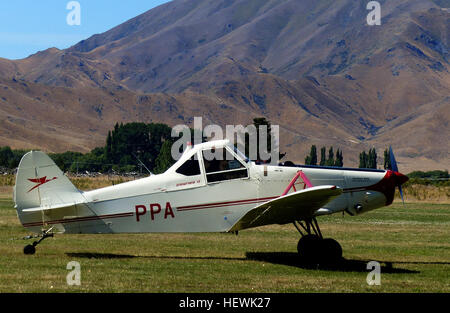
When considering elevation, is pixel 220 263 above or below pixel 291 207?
below

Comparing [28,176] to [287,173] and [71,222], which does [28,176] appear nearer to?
[71,222]

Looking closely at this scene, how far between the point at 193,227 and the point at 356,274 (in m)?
3.52

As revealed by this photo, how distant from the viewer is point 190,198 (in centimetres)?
1456

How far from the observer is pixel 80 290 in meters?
10.9

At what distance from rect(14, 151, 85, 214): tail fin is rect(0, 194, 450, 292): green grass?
3.75ft

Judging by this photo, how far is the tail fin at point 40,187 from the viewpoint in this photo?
14.3m

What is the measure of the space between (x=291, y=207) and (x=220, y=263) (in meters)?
1.92

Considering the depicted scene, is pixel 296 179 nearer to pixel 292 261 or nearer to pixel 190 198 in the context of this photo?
pixel 292 261

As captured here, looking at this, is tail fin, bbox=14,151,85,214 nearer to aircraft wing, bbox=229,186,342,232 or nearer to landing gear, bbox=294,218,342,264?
aircraft wing, bbox=229,186,342,232

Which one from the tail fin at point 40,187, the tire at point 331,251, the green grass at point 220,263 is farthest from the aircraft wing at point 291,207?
the tail fin at point 40,187

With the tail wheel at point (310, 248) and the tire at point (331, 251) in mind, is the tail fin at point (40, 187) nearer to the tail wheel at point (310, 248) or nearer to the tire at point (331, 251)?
the tail wheel at point (310, 248)

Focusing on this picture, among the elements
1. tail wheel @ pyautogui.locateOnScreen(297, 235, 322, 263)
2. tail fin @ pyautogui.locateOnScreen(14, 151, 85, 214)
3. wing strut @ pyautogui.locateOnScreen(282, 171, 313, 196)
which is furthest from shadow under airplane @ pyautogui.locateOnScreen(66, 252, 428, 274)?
wing strut @ pyautogui.locateOnScreen(282, 171, 313, 196)

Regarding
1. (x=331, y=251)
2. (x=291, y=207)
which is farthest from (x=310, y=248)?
(x=291, y=207)
